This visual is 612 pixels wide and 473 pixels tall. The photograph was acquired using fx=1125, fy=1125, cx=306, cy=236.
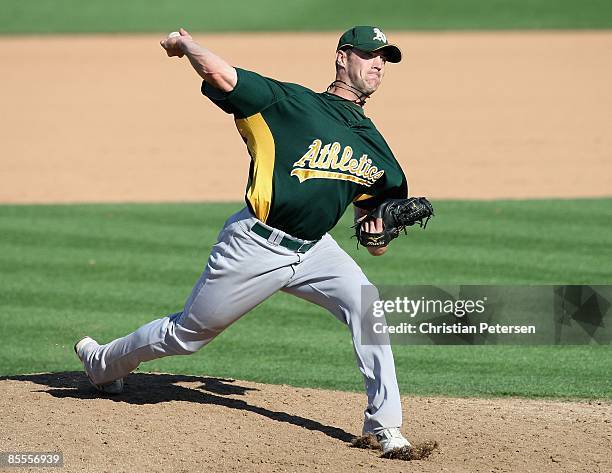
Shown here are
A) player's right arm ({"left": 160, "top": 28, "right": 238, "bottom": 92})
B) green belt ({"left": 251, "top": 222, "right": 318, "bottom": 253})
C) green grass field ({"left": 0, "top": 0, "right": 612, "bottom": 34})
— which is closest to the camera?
player's right arm ({"left": 160, "top": 28, "right": 238, "bottom": 92})

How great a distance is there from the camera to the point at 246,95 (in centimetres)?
509

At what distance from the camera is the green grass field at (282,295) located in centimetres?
719

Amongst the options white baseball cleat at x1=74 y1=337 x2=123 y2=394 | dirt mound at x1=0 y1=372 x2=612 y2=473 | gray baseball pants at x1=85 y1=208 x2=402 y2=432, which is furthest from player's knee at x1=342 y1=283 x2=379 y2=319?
white baseball cleat at x1=74 y1=337 x2=123 y2=394

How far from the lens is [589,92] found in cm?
1784

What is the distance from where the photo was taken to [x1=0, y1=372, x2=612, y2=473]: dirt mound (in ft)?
17.2

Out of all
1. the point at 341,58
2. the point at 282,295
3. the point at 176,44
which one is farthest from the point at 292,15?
the point at 176,44

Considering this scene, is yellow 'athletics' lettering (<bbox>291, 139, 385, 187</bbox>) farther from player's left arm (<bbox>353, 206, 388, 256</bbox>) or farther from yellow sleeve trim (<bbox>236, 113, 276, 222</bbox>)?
player's left arm (<bbox>353, 206, 388, 256</bbox>)

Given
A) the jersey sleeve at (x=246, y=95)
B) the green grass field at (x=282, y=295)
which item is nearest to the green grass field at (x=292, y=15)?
the green grass field at (x=282, y=295)

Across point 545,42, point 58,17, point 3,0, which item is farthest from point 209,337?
point 3,0

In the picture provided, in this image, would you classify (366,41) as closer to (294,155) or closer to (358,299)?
(294,155)

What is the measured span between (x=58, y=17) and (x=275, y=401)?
21347 mm

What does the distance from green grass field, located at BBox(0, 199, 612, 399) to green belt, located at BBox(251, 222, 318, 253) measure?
176 cm

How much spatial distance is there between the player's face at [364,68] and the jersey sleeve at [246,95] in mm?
415

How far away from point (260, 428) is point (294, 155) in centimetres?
146
